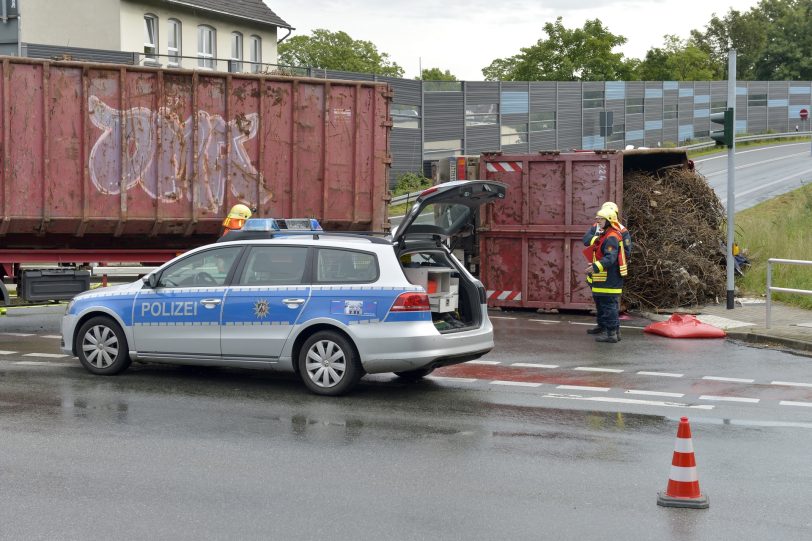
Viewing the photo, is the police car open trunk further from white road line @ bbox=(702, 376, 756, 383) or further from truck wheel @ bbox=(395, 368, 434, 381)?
white road line @ bbox=(702, 376, 756, 383)

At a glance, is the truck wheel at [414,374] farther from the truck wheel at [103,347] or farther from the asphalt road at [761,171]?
the asphalt road at [761,171]

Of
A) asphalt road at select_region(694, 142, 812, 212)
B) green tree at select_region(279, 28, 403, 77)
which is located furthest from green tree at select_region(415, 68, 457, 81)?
asphalt road at select_region(694, 142, 812, 212)

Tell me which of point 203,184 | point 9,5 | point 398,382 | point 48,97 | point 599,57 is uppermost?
point 599,57

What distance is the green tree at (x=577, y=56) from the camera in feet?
240

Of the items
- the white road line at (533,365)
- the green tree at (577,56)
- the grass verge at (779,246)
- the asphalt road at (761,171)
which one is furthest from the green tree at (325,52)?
the white road line at (533,365)

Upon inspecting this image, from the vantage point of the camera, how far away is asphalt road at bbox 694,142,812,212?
115 ft

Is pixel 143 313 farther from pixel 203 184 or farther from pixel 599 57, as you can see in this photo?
pixel 599 57

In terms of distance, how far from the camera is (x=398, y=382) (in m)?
11.3

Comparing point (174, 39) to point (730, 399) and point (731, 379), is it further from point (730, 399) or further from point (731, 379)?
point (730, 399)

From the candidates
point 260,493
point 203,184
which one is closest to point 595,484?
point 260,493

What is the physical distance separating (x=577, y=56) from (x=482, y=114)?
3029 centimetres

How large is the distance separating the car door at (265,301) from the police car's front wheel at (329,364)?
0.29 m

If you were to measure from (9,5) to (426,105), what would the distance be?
2352cm

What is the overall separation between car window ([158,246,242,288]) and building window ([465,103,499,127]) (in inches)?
1366
